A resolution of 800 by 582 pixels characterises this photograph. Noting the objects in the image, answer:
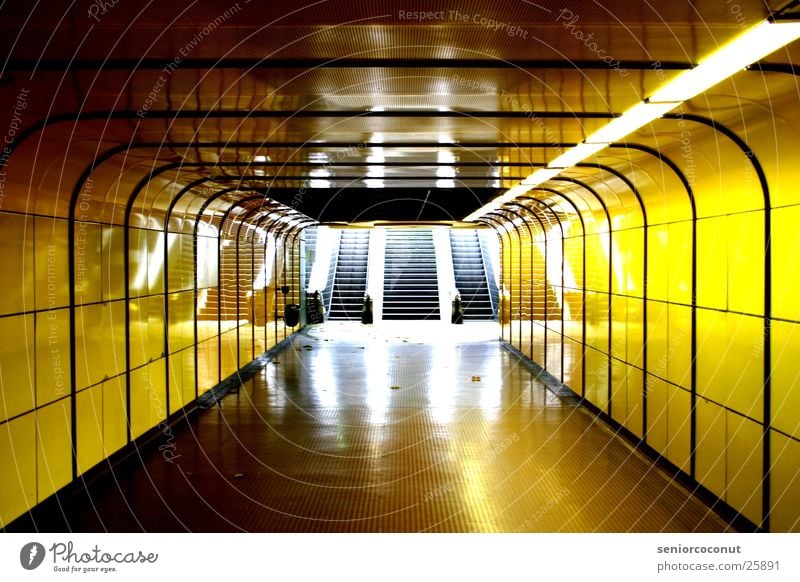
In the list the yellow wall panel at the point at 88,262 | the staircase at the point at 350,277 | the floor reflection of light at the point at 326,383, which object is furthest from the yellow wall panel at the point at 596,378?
the staircase at the point at 350,277

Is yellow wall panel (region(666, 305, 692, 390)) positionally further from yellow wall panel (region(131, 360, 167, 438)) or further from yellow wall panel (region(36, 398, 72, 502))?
yellow wall panel (region(131, 360, 167, 438))

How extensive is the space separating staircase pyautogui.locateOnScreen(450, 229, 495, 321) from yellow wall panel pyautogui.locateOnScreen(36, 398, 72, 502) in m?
20.9

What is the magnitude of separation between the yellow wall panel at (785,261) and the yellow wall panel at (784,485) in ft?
3.11

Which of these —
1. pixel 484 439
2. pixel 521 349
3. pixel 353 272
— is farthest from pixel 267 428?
pixel 353 272

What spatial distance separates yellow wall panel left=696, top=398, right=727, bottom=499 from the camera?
6590 millimetres

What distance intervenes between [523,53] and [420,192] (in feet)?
31.6

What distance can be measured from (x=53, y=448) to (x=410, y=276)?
23.9 meters

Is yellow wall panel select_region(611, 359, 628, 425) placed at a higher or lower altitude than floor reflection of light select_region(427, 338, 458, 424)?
higher

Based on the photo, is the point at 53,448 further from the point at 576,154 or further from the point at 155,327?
the point at 576,154

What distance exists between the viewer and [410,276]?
30.1 meters

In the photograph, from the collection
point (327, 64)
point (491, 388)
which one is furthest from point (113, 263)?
point (491, 388)

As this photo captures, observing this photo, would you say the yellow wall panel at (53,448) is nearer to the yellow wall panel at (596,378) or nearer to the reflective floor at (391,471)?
the reflective floor at (391,471)

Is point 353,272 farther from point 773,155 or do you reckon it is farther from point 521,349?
point 773,155

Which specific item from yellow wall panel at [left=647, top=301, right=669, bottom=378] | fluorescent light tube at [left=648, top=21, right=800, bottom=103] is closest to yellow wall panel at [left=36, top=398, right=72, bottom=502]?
fluorescent light tube at [left=648, top=21, right=800, bottom=103]
